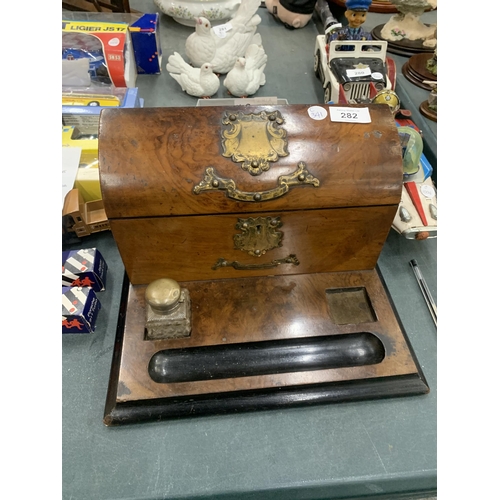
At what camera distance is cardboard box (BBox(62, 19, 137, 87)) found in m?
1.50

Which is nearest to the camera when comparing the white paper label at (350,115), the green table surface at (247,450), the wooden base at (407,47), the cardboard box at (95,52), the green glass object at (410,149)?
the green table surface at (247,450)

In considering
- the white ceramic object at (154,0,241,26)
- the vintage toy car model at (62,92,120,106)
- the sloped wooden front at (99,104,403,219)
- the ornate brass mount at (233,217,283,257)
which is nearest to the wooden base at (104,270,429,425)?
the ornate brass mount at (233,217,283,257)

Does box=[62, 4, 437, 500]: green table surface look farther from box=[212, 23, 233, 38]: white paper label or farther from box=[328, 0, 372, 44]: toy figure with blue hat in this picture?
box=[212, 23, 233, 38]: white paper label

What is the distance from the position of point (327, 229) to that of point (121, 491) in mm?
698

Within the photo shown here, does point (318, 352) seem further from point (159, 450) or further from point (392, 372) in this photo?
point (159, 450)

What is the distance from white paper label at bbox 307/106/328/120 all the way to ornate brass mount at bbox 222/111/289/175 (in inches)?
2.9

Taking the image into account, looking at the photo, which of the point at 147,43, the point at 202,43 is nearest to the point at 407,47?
→ the point at 202,43

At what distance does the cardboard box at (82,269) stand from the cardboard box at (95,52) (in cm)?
82

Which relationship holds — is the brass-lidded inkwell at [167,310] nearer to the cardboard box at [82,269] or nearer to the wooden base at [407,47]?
the cardboard box at [82,269]

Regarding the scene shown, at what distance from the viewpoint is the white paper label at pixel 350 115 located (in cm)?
92

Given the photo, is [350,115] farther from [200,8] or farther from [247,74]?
[200,8]

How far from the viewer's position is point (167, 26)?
216 centimetres

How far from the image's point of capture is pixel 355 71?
1.48 metres

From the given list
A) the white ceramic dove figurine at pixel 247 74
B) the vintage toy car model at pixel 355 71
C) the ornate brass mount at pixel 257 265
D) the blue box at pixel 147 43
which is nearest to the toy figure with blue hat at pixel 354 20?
the vintage toy car model at pixel 355 71
